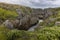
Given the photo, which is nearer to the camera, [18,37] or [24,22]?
[18,37]

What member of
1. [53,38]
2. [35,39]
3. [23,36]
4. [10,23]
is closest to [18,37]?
[23,36]

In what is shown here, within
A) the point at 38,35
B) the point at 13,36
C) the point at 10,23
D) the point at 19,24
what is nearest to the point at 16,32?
the point at 13,36

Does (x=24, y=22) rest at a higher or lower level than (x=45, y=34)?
lower

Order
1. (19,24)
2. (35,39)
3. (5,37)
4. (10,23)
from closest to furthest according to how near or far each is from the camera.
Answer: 1. (35,39)
2. (5,37)
3. (10,23)
4. (19,24)

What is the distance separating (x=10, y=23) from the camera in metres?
27.3

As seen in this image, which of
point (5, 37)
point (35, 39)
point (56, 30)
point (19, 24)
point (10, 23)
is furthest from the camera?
point (19, 24)

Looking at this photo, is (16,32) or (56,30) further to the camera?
(56,30)

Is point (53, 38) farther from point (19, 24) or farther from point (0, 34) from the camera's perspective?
point (19, 24)

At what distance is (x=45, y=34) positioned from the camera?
680 inches

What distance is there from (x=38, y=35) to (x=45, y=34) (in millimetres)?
758

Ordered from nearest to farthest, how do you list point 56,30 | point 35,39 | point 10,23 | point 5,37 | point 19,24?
point 35,39 → point 5,37 → point 56,30 → point 10,23 → point 19,24

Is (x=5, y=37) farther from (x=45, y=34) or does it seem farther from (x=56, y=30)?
(x=56, y=30)

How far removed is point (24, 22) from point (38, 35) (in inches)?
533

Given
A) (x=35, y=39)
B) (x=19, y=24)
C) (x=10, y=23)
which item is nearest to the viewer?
(x=35, y=39)
